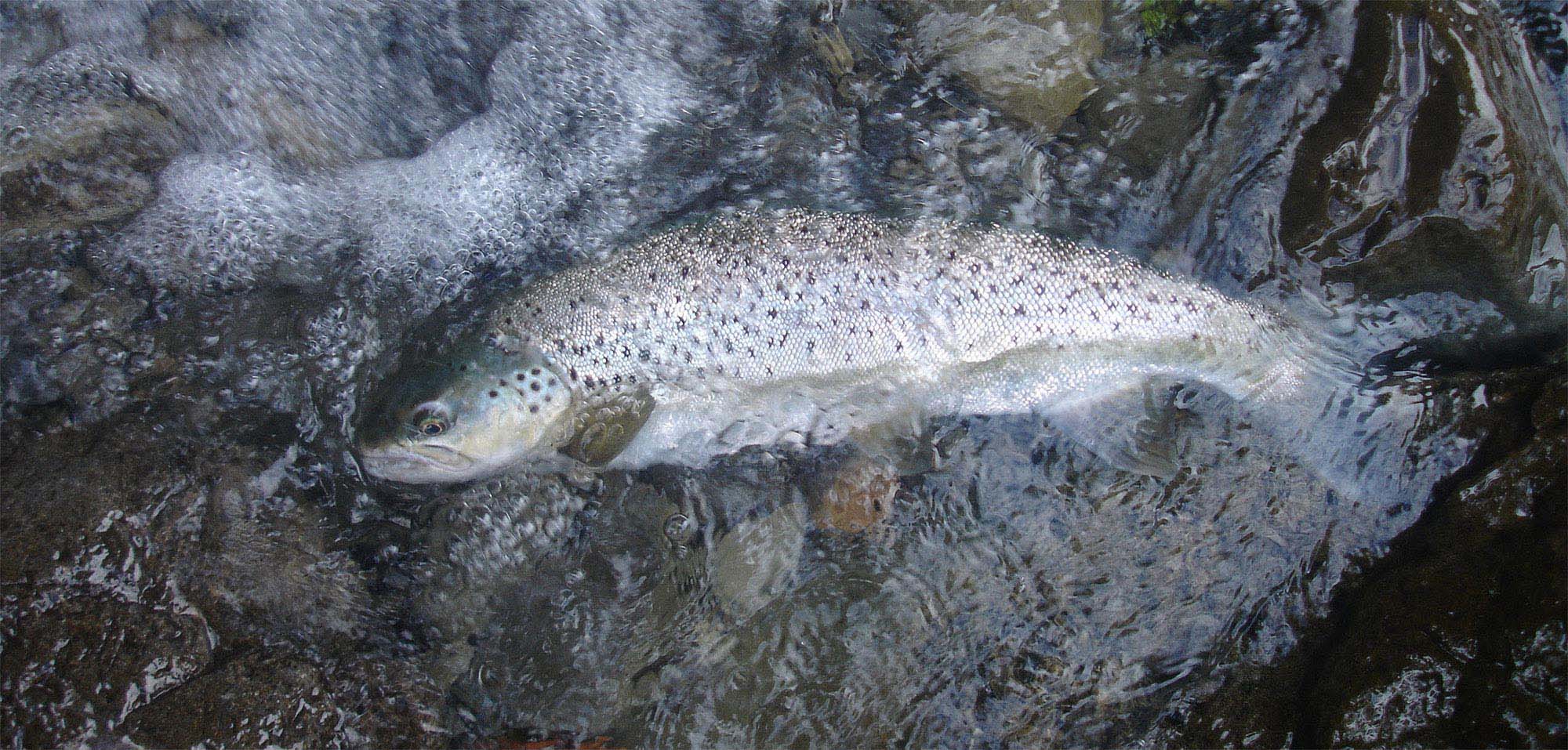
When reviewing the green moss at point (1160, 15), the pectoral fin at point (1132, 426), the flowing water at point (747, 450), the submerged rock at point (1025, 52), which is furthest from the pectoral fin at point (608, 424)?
the green moss at point (1160, 15)

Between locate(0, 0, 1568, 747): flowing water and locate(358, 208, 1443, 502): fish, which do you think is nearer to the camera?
locate(0, 0, 1568, 747): flowing water

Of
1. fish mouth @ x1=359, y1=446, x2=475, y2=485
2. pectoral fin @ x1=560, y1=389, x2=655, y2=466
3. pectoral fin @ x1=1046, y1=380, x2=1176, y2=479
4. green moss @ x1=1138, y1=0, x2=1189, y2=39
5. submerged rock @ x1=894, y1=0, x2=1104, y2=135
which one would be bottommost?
fish mouth @ x1=359, y1=446, x2=475, y2=485

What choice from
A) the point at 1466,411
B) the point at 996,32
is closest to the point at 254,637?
the point at 996,32

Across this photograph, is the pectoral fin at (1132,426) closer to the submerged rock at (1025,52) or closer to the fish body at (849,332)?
the fish body at (849,332)

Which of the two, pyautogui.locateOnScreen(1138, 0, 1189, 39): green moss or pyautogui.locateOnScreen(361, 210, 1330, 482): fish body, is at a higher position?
pyautogui.locateOnScreen(1138, 0, 1189, 39): green moss

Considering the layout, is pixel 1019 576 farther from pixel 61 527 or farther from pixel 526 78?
pixel 61 527

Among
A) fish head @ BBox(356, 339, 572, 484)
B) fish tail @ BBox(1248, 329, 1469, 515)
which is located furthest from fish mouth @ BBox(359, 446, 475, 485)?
fish tail @ BBox(1248, 329, 1469, 515)

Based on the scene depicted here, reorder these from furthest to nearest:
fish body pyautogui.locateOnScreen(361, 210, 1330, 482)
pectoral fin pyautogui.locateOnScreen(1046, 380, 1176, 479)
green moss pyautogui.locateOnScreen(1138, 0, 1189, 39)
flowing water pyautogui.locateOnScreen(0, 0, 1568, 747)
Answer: green moss pyautogui.locateOnScreen(1138, 0, 1189, 39) < pectoral fin pyautogui.locateOnScreen(1046, 380, 1176, 479) < fish body pyautogui.locateOnScreen(361, 210, 1330, 482) < flowing water pyautogui.locateOnScreen(0, 0, 1568, 747)

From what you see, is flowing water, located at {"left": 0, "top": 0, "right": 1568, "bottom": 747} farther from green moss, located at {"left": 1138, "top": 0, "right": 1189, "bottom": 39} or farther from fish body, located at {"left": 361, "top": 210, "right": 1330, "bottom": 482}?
fish body, located at {"left": 361, "top": 210, "right": 1330, "bottom": 482}

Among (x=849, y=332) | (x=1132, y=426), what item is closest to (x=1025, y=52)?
(x=849, y=332)
